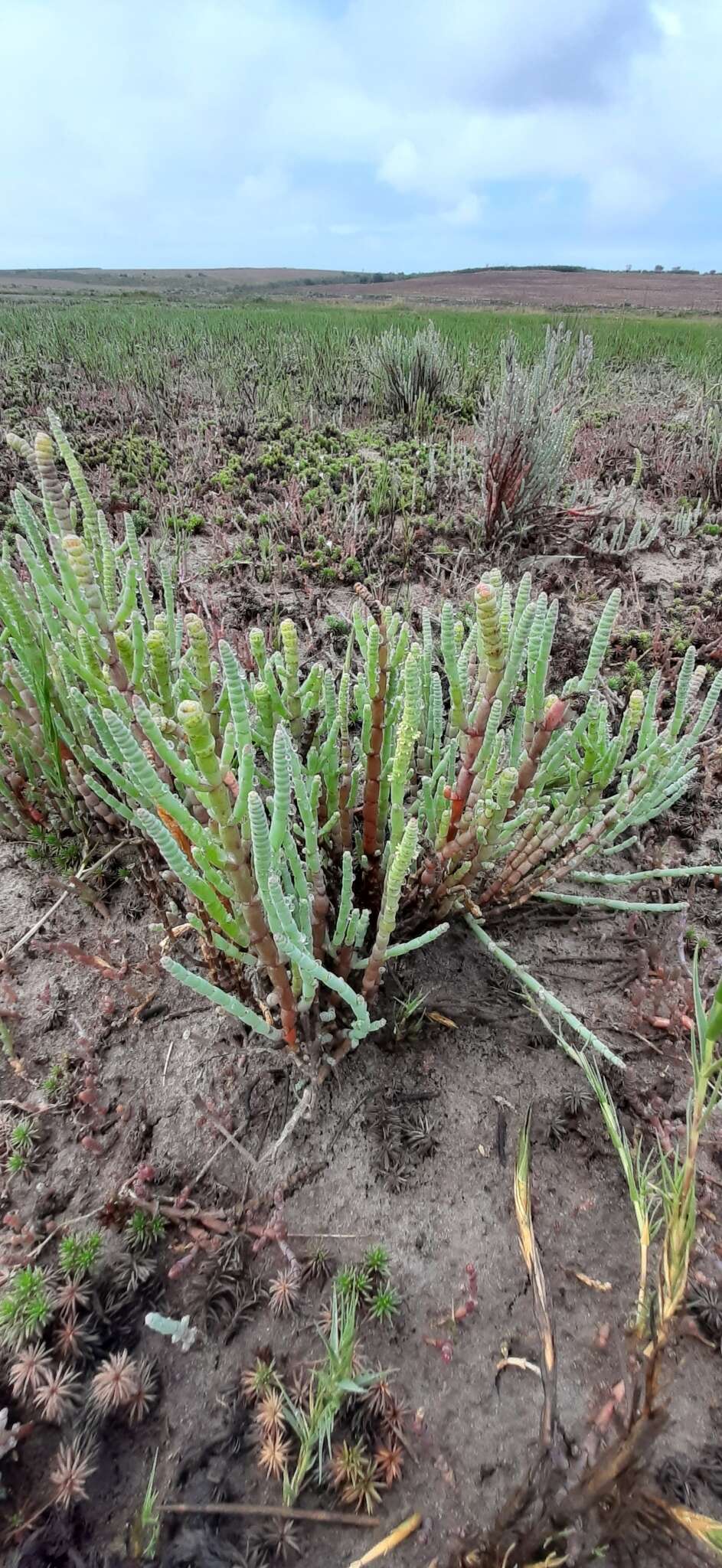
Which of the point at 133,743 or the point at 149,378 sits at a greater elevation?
the point at 149,378

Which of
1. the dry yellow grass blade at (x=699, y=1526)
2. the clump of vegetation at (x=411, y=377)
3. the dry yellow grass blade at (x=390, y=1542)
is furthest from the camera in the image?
the clump of vegetation at (x=411, y=377)

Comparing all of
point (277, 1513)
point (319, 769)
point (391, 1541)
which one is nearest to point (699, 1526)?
point (391, 1541)

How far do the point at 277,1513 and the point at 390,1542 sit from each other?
17cm

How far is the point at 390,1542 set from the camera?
1.02 metres

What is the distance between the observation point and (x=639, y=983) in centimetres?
176

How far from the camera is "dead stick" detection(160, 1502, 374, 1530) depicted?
104 centimetres

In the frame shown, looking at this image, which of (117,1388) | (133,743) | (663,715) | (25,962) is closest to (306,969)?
(133,743)

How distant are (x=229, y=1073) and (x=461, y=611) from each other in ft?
7.64

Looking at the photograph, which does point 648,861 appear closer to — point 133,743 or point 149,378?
point 133,743

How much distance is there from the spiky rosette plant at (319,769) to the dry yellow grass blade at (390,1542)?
69 cm

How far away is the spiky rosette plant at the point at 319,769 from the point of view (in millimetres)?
1026

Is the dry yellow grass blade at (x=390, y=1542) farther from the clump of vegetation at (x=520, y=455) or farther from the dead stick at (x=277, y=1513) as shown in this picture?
the clump of vegetation at (x=520, y=455)

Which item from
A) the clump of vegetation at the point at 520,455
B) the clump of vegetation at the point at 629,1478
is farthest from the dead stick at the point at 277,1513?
the clump of vegetation at the point at 520,455

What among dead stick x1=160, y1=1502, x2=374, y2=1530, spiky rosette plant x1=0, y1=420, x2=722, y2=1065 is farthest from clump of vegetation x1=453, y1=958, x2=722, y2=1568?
spiky rosette plant x1=0, y1=420, x2=722, y2=1065
